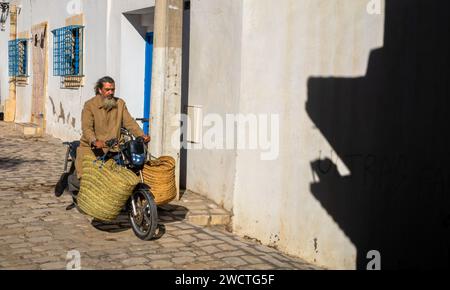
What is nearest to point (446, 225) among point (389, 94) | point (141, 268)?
point (389, 94)

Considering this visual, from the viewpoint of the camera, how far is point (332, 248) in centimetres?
826

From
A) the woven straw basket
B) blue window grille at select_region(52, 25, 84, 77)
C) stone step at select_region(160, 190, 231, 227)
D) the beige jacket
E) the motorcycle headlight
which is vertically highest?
blue window grille at select_region(52, 25, 84, 77)

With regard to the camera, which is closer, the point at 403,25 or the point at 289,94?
the point at 289,94

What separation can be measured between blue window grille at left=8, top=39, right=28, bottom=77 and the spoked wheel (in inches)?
517

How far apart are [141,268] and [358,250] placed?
3942mm

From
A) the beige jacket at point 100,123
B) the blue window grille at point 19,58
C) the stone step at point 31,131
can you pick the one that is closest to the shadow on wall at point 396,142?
the beige jacket at point 100,123

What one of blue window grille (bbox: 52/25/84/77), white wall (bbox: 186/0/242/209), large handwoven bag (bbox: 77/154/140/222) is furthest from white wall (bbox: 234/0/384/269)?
blue window grille (bbox: 52/25/84/77)

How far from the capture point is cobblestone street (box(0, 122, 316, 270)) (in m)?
5.84

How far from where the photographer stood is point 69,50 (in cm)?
1383

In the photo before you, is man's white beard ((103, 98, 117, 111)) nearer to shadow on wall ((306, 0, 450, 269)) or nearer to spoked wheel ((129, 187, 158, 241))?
spoked wheel ((129, 187, 158, 241))

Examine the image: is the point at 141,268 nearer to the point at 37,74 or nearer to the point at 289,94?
the point at 289,94

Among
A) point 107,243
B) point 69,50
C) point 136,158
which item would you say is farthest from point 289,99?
point 69,50

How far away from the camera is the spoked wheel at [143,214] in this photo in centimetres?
631

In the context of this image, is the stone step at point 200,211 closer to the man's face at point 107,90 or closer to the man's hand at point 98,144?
the man's hand at point 98,144
